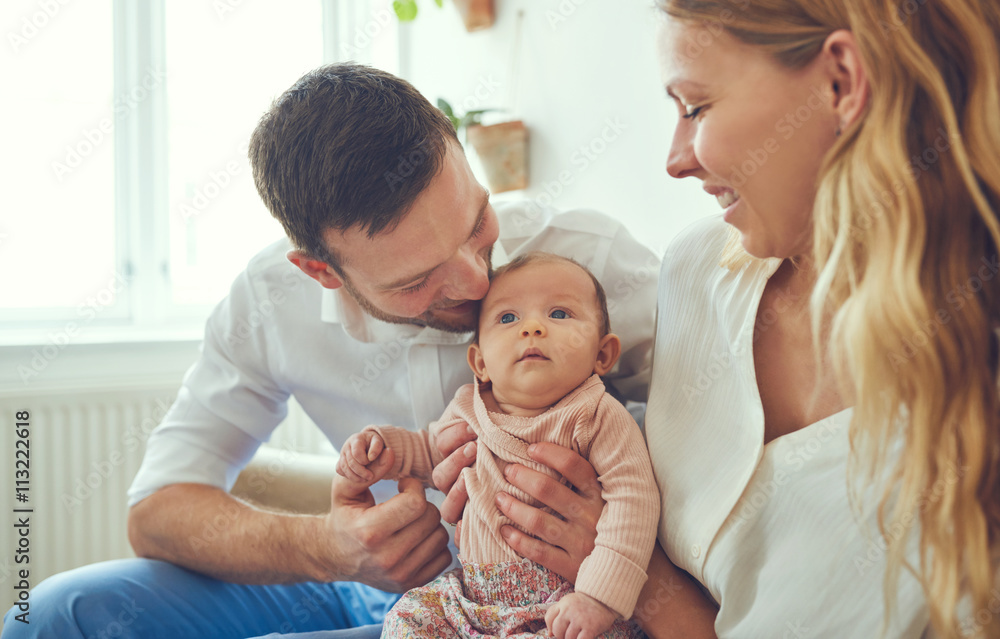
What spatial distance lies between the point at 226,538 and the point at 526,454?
72cm

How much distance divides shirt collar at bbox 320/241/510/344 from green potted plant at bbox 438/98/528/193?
4.04ft

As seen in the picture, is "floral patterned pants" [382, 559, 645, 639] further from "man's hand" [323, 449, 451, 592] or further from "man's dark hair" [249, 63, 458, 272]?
"man's dark hair" [249, 63, 458, 272]

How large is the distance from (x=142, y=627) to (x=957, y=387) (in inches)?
52.9

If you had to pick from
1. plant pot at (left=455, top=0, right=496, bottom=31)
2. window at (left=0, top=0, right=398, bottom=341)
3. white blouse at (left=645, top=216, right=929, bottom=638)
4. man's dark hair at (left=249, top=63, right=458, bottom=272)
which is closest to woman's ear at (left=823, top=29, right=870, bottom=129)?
white blouse at (left=645, top=216, right=929, bottom=638)

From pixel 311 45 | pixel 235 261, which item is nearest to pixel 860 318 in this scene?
pixel 235 261

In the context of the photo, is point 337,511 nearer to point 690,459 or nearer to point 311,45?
point 690,459

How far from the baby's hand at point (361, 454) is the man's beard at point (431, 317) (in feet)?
0.80

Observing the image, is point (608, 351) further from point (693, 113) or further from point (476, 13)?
point (476, 13)

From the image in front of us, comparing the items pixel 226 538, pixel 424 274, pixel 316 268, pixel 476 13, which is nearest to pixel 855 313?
pixel 424 274

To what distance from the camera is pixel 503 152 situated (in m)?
2.62

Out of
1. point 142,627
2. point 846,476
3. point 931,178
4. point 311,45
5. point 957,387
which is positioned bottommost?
point 142,627

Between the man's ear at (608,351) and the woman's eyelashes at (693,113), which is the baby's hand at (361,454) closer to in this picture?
the man's ear at (608,351)

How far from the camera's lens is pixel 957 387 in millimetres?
735

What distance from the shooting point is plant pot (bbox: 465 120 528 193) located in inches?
102
